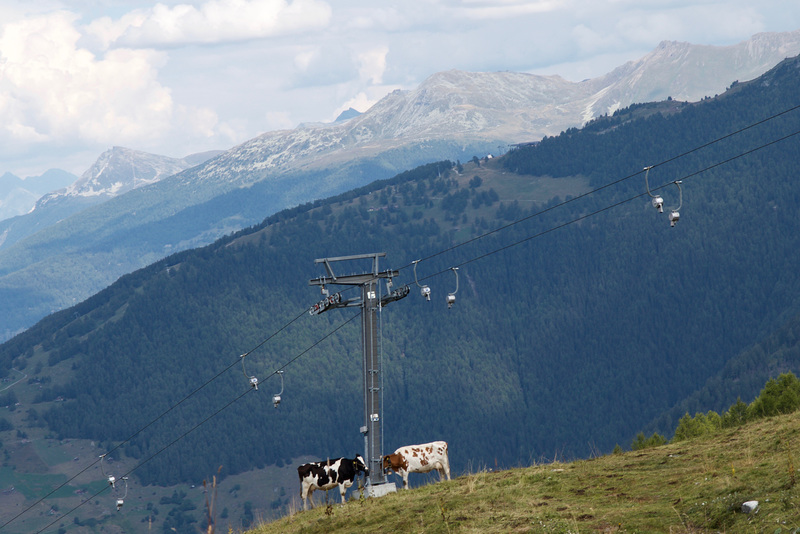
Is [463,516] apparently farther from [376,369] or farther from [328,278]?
[328,278]

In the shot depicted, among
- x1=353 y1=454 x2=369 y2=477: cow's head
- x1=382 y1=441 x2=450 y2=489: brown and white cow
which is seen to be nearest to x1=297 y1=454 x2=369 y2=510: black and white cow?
x1=353 y1=454 x2=369 y2=477: cow's head

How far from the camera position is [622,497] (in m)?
26.9

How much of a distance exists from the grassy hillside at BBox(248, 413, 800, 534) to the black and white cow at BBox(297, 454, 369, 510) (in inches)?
165

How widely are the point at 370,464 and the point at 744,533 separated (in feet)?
73.4

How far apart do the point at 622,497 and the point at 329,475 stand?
54.1ft

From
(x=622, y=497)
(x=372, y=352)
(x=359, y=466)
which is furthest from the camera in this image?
(x=372, y=352)

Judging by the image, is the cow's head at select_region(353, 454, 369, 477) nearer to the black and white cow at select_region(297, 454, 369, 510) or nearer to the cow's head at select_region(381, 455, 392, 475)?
the black and white cow at select_region(297, 454, 369, 510)

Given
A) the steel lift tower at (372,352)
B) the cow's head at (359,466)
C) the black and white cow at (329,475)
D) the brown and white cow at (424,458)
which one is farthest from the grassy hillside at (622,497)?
the brown and white cow at (424,458)

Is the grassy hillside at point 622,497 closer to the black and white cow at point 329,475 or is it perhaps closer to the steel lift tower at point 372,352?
the black and white cow at point 329,475

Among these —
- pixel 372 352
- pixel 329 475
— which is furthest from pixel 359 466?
pixel 372 352

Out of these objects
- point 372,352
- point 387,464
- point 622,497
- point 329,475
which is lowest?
point 387,464

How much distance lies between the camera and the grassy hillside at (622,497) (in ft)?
75.8

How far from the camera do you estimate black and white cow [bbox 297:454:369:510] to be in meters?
40.2

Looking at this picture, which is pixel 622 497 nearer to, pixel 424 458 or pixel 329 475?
pixel 329 475
